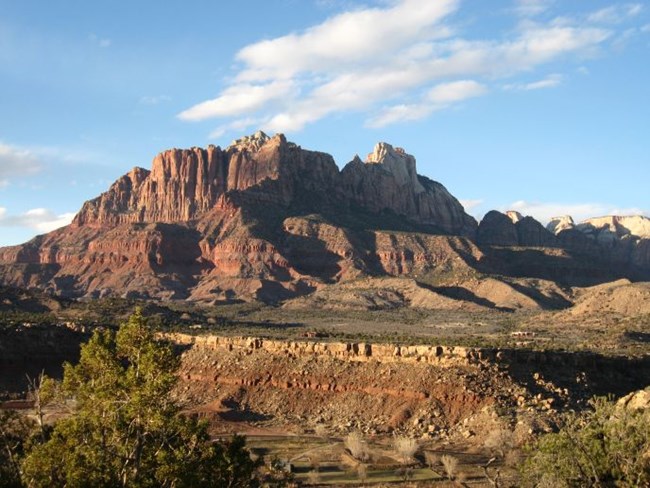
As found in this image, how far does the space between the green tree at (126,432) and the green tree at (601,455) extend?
31.6 ft

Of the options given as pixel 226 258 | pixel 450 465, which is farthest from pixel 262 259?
pixel 450 465

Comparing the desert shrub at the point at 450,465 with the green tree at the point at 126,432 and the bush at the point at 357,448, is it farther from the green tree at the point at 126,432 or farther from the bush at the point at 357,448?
the green tree at the point at 126,432

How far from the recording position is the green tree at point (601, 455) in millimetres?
22250

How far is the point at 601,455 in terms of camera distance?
907 inches

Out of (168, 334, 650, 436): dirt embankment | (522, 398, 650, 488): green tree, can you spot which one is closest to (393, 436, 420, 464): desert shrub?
(168, 334, 650, 436): dirt embankment

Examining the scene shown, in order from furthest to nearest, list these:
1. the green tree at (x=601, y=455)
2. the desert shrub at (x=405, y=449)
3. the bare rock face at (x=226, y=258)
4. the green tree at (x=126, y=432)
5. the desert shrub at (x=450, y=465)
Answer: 1. the bare rock face at (x=226, y=258)
2. the desert shrub at (x=405, y=449)
3. the desert shrub at (x=450, y=465)
4. the green tree at (x=601, y=455)
5. the green tree at (x=126, y=432)

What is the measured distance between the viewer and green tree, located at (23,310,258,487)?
18453mm

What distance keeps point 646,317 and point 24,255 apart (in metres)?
153

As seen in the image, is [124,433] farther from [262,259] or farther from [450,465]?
[262,259]

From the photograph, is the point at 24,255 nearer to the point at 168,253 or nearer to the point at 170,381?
the point at 168,253

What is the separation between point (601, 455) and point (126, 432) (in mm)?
13578

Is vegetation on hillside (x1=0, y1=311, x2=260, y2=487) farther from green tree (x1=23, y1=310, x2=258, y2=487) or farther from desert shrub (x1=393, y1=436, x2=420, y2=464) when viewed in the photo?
desert shrub (x1=393, y1=436, x2=420, y2=464)

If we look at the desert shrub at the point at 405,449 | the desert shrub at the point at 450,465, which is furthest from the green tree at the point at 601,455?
the desert shrub at the point at 405,449

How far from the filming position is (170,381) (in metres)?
18.9
